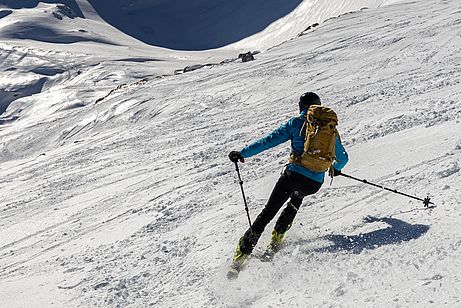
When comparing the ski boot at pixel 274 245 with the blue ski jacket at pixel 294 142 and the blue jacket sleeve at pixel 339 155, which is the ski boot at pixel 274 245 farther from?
the blue jacket sleeve at pixel 339 155

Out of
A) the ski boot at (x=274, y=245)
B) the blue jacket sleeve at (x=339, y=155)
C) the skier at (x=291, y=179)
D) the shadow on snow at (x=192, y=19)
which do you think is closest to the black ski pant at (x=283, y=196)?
the skier at (x=291, y=179)

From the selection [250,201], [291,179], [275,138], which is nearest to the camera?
[291,179]

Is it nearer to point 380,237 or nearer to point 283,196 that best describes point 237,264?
point 283,196

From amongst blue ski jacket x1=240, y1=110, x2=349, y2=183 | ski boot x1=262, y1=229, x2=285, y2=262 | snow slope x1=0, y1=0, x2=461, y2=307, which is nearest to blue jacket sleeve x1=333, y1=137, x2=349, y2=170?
blue ski jacket x1=240, y1=110, x2=349, y2=183

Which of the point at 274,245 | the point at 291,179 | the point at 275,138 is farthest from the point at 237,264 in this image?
the point at 275,138

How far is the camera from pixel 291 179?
5.06 metres

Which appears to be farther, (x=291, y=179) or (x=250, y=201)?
(x=250, y=201)

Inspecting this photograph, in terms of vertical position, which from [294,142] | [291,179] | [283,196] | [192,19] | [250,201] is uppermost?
[192,19]

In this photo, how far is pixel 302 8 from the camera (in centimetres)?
7838

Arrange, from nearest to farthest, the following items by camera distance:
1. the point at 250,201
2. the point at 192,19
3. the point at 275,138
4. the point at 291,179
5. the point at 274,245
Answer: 1. the point at 291,179
2. the point at 275,138
3. the point at 274,245
4. the point at 250,201
5. the point at 192,19

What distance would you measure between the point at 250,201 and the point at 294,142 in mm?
2416

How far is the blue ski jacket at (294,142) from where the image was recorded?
507 cm

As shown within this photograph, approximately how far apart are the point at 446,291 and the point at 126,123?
16.7 m

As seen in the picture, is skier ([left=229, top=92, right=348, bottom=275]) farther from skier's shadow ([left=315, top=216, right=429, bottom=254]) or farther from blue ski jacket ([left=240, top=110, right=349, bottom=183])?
skier's shadow ([left=315, top=216, right=429, bottom=254])
